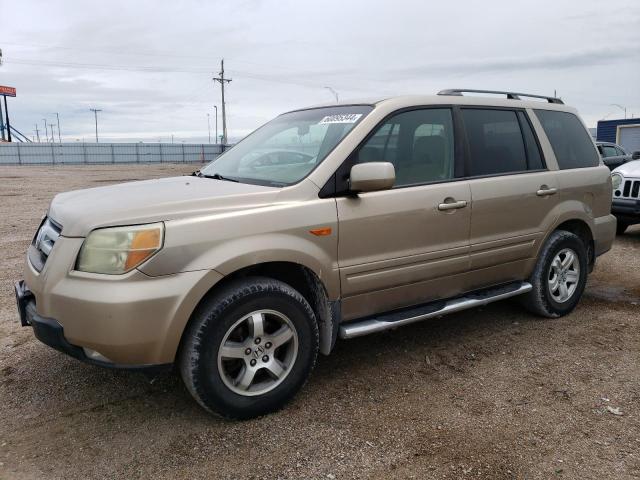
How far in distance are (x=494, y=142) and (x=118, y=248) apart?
9.48ft

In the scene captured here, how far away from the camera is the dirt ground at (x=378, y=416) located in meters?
2.65

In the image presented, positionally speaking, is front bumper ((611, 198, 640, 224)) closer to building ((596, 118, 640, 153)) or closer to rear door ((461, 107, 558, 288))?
rear door ((461, 107, 558, 288))

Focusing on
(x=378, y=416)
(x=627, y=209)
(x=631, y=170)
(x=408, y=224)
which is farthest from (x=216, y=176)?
(x=631, y=170)

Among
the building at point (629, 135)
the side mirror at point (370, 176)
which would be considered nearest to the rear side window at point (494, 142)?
the side mirror at point (370, 176)

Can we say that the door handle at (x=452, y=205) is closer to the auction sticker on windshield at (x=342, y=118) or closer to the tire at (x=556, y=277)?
the auction sticker on windshield at (x=342, y=118)

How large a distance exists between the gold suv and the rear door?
0.01 meters

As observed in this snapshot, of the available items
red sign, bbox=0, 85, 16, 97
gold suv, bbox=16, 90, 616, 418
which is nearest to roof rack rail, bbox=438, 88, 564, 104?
gold suv, bbox=16, 90, 616, 418

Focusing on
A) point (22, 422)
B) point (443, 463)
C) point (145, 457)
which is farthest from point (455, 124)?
point (22, 422)

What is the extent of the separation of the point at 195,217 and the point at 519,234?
8.52ft

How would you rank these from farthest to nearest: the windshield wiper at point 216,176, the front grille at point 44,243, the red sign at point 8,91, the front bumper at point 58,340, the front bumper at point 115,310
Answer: the red sign at point 8,91
the windshield wiper at point 216,176
the front grille at point 44,243
the front bumper at point 58,340
the front bumper at point 115,310

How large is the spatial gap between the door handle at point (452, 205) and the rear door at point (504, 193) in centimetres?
13

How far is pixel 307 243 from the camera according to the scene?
10.2 ft

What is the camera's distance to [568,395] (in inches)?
131

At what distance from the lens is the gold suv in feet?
8.88
